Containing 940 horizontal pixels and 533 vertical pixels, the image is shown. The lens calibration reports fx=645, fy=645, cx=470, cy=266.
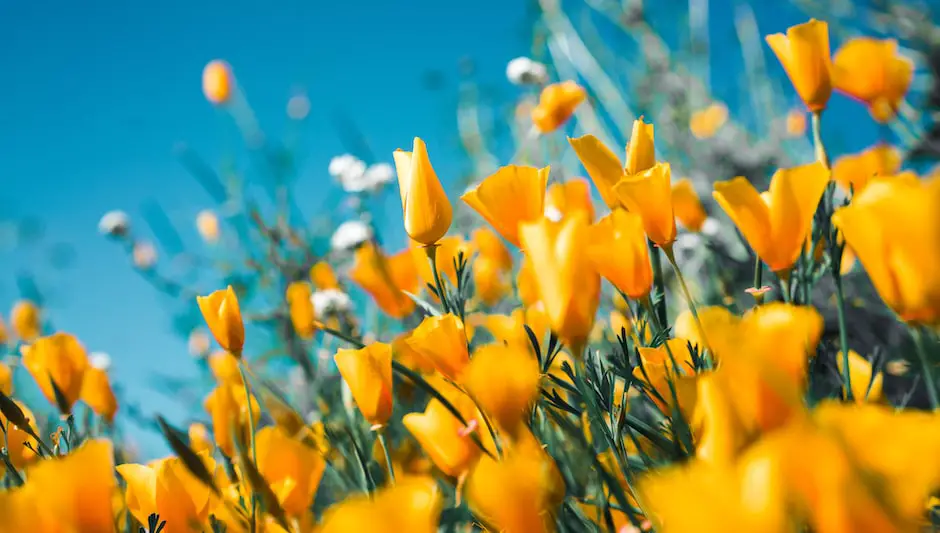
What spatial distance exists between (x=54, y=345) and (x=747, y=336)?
979 mm

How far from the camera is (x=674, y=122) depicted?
2703mm

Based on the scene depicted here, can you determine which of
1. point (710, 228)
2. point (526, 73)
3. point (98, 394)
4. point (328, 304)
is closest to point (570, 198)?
point (328, 304)

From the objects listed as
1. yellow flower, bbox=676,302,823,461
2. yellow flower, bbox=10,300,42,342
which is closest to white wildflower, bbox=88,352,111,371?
yellow flower, bbox=10,300,42,342

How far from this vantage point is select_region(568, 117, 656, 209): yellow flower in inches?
28.1

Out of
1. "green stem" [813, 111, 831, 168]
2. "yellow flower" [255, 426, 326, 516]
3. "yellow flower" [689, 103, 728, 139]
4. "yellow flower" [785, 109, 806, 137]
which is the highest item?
"green stem" [813, 111, 831, 168]

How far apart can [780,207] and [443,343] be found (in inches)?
13.5

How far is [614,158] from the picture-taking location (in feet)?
2.38

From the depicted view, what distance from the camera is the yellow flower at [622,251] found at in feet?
1.93

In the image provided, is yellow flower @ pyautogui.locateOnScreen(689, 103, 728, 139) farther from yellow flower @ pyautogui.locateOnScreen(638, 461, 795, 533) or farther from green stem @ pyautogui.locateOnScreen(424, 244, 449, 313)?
yellow flower @ pyautogui.locateOnScreen(638, 461, 795, 533)

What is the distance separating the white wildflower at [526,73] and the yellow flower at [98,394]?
56.9 inches

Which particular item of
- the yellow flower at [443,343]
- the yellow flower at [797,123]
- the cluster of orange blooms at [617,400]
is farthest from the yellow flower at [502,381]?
the yellow flower at [797,123]

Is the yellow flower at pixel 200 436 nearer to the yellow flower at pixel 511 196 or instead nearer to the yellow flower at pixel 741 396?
the yellow flower at pixel 511 196

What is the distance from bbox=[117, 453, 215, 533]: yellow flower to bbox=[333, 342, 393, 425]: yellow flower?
16 cm

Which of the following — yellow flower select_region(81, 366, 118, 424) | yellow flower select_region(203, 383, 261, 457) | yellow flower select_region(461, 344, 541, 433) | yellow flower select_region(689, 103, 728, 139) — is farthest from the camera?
yellow flower select_region(689, 103, 728, 139)
